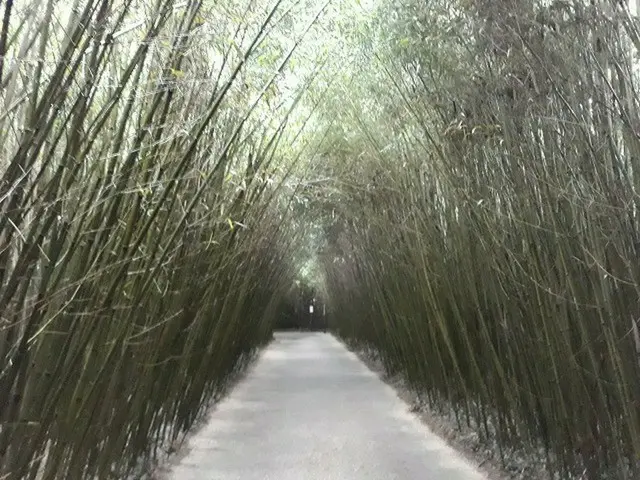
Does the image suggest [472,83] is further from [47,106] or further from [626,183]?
[47,106]

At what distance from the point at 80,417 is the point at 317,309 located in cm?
1935

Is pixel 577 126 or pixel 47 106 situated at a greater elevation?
pixel 577 126

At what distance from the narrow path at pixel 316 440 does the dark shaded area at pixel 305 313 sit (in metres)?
13.1

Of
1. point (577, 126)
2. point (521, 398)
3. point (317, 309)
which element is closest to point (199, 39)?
point (577, 126)

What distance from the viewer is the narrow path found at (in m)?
3.20

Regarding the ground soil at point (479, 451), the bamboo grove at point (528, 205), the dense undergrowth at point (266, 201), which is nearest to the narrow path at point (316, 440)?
the ground soil at point (479, 451)

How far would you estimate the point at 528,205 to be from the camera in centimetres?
245

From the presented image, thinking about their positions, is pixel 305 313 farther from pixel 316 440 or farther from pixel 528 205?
pixel 528 205

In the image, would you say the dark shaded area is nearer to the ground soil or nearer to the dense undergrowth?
the ground soil

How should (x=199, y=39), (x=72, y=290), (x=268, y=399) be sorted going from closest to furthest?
(x=72, y=290), (x=199, y=39), (x=268, y=399)

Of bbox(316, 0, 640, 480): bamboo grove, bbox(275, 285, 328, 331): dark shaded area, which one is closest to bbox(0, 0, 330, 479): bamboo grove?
bbox(316, 0, 640, 480): bamboo grove

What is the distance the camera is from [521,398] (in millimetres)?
2885

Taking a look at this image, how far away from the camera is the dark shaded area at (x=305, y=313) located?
772 inches

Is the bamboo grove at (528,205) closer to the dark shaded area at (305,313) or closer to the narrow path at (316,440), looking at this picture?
the narrow path at (316,440)
